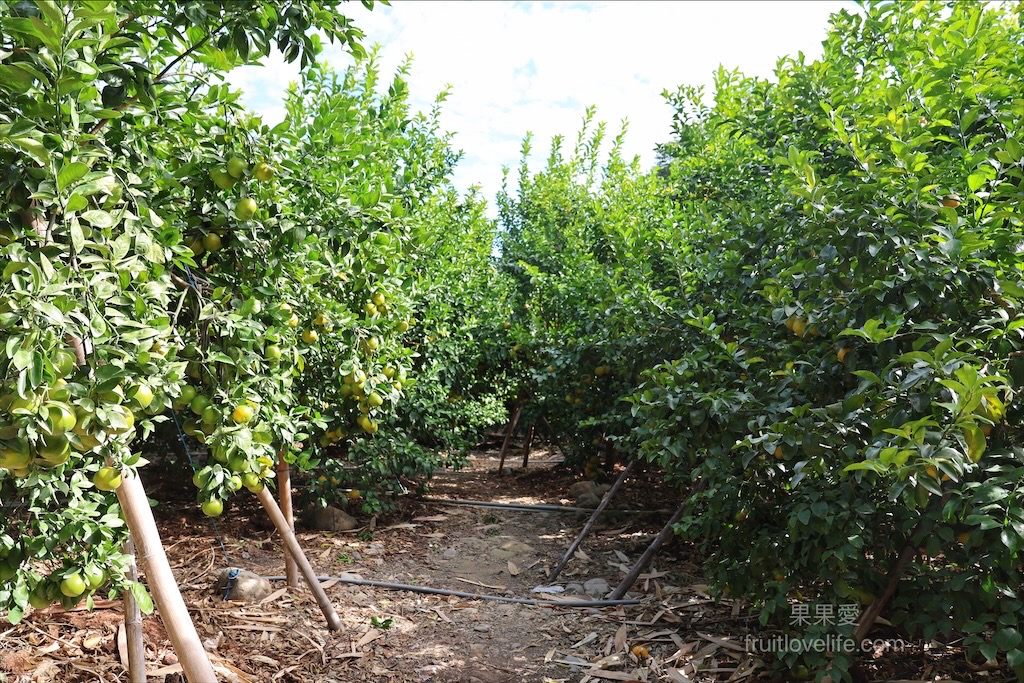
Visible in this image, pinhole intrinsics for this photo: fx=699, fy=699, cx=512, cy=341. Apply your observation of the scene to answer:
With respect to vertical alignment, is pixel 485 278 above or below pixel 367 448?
above

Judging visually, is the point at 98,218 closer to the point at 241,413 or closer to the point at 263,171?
the point at 263,171

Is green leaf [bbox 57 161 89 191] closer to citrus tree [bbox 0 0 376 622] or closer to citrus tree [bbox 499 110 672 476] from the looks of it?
citrus tree [bbox 0 0 376 622]

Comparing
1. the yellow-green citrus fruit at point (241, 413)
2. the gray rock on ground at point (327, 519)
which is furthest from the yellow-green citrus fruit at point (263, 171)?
the gray rock on ground at point (327, 519)

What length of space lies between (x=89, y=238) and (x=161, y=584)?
1215mm

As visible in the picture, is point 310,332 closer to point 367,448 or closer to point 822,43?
point 367,448

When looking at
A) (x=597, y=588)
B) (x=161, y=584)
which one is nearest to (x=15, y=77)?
(x=161, y=584)

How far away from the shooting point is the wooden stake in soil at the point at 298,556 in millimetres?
3963

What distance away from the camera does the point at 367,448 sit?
22.4 ft

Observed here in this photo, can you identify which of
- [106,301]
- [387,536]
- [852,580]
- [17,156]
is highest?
[17,156]

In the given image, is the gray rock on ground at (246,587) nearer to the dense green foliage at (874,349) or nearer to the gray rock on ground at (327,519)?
the gray rock on ground at (327,519)

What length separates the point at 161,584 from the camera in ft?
8.05

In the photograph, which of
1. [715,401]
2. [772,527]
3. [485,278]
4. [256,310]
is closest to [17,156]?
[256,310]

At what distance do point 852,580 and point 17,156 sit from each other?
139 inches

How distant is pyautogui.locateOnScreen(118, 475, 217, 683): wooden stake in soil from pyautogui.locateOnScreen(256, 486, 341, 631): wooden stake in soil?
131 centimetres
